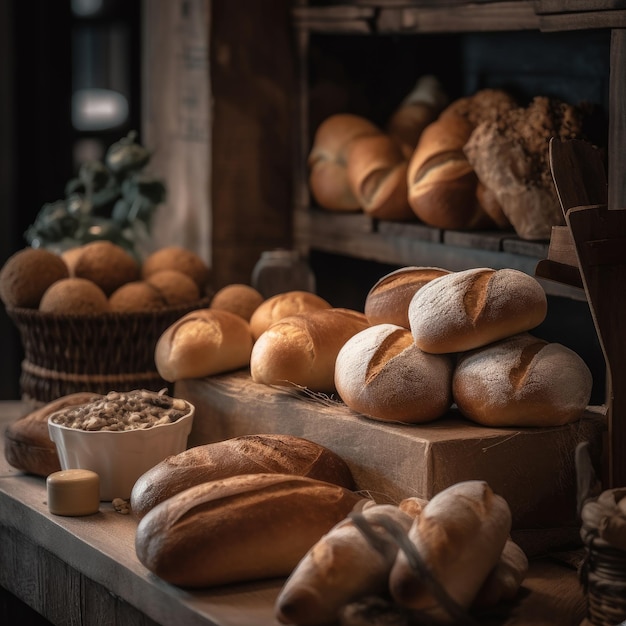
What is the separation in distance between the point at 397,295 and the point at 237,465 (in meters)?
0.34

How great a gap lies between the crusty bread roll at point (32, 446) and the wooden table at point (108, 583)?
23 mm

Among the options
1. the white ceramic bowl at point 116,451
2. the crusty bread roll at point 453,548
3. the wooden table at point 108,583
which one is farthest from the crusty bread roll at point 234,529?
the white ceramic bowl at point 116,451

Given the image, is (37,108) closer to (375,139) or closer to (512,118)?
(375,139)

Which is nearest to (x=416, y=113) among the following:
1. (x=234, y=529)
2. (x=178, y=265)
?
(x=178, y=265)

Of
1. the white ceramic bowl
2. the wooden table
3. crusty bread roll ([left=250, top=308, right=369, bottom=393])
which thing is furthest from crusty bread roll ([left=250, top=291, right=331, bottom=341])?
the wooden table

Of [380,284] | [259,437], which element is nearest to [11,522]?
[259,437]

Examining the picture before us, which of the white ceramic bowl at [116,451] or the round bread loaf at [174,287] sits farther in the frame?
the round bread loaf at [174,287]

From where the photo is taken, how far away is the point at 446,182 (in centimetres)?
201

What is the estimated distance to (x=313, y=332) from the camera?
167 cm

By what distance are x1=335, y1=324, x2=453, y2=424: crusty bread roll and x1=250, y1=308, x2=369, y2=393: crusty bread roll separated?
0.13 meters

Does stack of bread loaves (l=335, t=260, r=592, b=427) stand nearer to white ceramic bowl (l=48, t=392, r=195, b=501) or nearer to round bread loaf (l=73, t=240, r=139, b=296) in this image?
white ceramic bowl (l=48, t=392, r=195, b=501)

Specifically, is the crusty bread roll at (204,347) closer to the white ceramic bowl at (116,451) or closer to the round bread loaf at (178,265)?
the white ceramic bowl at (116,451)

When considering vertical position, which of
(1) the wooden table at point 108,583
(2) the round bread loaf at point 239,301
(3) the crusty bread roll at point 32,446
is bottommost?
(1) the wooden table at point 108,583

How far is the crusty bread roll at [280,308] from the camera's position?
187cm
